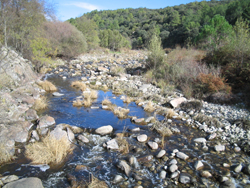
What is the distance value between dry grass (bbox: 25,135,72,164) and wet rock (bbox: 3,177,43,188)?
0.86m

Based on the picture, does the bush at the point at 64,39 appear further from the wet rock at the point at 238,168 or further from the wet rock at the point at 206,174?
the wet rock at the point at 238,168

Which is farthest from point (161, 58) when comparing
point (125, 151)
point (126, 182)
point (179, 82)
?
point (126, 182)

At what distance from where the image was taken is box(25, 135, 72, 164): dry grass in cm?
519

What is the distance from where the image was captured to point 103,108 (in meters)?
10.1

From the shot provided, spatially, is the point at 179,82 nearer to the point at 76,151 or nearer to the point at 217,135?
the point at 217,135

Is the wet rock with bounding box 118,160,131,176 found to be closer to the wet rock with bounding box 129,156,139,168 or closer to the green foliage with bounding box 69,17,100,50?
the wet rock with bounding box 129,156,139,168

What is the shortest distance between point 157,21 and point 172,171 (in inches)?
3166

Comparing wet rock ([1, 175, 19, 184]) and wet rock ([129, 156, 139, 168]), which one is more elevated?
wet rock ([1, 175, 19, 184])

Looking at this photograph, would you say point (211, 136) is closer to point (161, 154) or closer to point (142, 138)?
point (161, 154)

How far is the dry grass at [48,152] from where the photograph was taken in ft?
17.0

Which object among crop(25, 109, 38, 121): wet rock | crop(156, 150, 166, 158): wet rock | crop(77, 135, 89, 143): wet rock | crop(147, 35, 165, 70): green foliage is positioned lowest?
crop(156, 150, 166, 158): wet rock

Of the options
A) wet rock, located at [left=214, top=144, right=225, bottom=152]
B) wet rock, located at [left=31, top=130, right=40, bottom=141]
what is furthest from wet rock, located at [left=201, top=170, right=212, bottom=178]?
wet rock, located at [left=31, top=130, right=40, bottom=141]

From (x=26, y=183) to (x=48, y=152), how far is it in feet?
4.08

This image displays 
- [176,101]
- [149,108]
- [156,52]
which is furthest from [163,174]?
[156,52]
